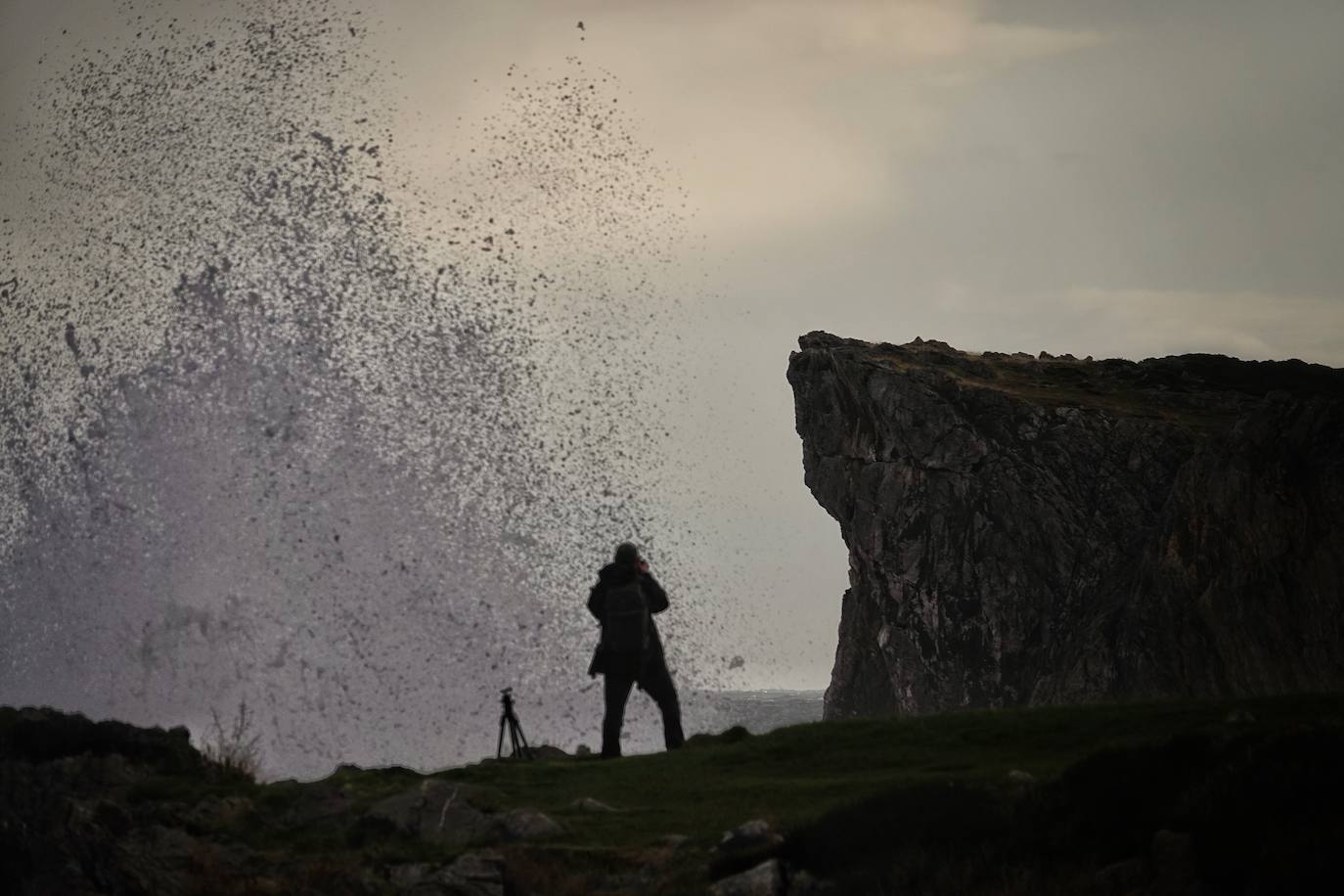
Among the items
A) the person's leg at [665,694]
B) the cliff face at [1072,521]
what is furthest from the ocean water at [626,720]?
the person's leg at [665,694]

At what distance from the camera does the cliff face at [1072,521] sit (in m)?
62.8

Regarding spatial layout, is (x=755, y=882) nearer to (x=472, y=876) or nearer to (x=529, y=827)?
(x=472, y=876)

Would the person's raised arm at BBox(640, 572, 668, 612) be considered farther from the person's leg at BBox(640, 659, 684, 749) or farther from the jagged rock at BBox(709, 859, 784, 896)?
the jagged rock at BBox(709, 859, 784, 896)

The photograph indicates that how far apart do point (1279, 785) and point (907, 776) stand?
5895 millimetres

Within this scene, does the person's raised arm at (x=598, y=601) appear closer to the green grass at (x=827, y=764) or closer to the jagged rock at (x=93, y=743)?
the green grass at (x=827, y=764)

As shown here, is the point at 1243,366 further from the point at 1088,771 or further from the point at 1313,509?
the point at 1088,771

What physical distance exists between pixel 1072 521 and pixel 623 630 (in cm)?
5152

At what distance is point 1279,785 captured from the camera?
18078 millimetres

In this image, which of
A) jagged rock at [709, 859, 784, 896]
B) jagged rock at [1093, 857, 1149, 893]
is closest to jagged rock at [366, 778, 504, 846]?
jagged rock at [709, 859, 784, 896]

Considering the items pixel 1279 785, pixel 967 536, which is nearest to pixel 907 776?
pixel 1279 785

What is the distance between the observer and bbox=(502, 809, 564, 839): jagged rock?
22.5 m

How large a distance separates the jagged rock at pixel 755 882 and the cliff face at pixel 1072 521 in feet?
155

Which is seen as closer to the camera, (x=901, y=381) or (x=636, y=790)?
(x=636, y=790)

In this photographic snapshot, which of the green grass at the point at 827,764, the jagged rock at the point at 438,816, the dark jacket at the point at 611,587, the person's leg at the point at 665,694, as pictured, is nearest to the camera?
the green grass at the point at 827,764
